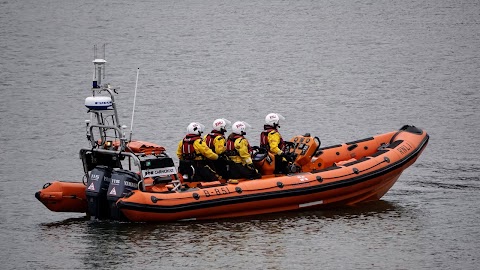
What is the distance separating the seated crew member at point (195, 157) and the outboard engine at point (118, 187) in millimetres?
1010

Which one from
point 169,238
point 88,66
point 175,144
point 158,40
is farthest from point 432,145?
point 158,40

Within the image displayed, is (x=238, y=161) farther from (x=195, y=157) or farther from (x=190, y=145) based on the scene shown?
(x=190, y=145)

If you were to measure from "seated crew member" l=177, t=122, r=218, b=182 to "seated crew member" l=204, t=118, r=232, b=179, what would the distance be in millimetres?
212

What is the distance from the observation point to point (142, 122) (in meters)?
26.9

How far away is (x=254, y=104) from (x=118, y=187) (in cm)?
1364

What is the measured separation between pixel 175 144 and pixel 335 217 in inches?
276

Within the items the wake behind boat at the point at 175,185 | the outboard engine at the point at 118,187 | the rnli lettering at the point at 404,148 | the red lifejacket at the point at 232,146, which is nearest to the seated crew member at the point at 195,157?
the wake behind boat at the point at 175,185

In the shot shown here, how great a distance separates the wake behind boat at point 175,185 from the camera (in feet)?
54.5

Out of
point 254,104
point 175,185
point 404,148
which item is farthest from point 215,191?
point 254,104

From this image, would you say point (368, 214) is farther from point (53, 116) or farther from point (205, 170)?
point (53, 116)

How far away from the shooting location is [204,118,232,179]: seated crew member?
1767 centimetres

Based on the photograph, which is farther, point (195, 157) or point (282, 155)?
point (282, 155)

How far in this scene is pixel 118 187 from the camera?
1655cm

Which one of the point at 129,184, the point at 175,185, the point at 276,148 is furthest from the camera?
the point at 276,148
